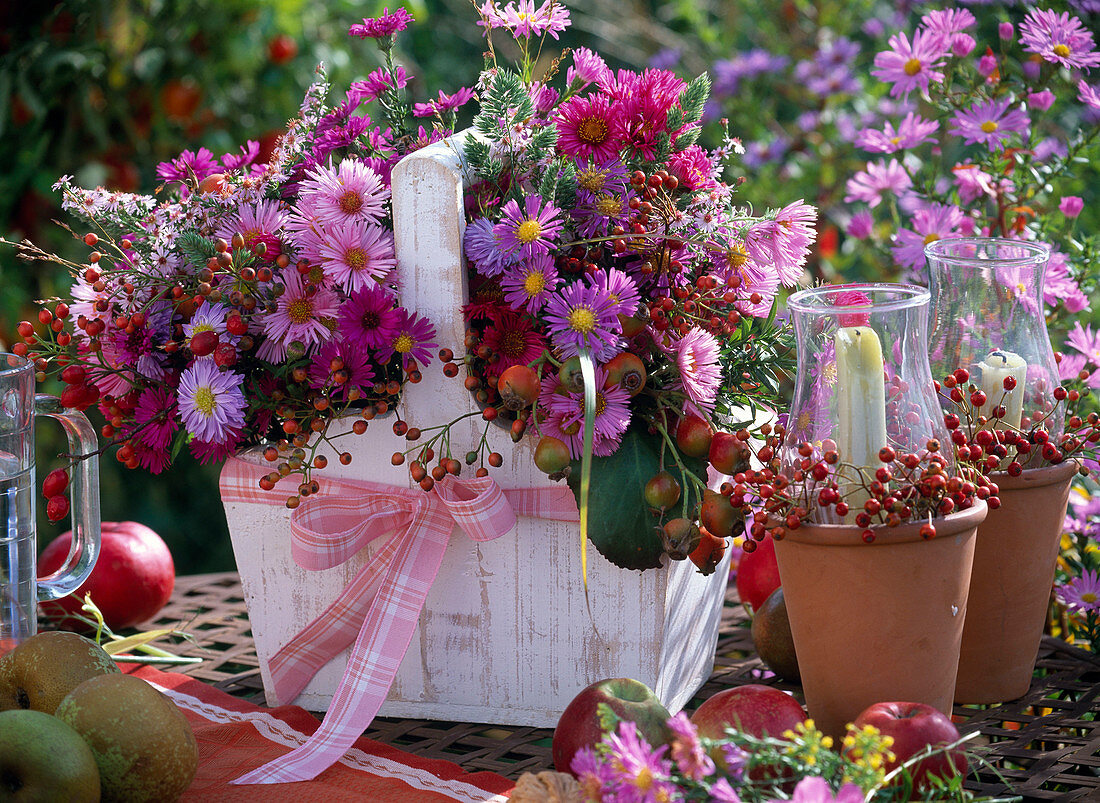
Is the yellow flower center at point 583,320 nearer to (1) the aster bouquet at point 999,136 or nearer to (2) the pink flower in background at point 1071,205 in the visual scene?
(1) the aster bouquet at point 999,136

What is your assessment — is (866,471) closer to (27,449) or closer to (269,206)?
(269,206)

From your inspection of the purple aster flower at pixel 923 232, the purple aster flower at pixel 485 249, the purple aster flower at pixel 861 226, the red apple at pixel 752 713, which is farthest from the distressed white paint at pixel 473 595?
the purple aster flower at pixel 861 226

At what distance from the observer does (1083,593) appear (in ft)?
3.36

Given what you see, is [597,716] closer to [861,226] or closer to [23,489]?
[23,489]

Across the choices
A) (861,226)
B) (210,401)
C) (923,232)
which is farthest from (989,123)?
(210,401)

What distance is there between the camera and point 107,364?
0.95 m

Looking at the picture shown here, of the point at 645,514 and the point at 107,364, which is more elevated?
the point at 107,364

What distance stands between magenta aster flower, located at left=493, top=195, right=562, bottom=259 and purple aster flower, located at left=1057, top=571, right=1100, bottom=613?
0.59m

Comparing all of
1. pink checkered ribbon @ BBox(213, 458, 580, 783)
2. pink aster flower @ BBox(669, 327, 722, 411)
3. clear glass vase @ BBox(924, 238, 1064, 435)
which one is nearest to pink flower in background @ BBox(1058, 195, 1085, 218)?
clear glass vase @ BBox(924, 238, 1064, 435)

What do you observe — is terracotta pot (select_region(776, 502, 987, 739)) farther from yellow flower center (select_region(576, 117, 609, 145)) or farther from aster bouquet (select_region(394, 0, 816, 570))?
yellow flower center (select_region(576, 117, 609, 145))

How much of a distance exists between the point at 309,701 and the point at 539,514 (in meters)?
0.30

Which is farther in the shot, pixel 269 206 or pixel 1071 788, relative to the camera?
pixel 269 206

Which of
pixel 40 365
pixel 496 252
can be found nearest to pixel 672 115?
pixel 496 252

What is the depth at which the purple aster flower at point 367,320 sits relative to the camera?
0.86 metres
